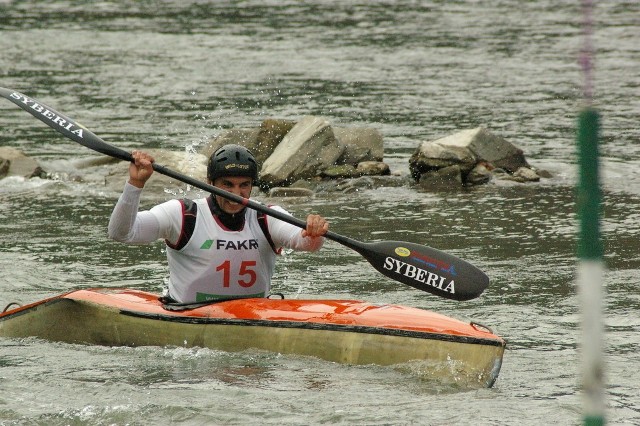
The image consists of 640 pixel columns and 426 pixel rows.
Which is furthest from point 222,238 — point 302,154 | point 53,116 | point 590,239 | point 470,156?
point 470,156

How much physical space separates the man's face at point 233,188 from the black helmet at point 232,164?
32 mm

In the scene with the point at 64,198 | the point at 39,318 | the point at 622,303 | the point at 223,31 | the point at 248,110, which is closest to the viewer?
the point at 39,318

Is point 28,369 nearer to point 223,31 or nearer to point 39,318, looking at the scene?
point 39,318

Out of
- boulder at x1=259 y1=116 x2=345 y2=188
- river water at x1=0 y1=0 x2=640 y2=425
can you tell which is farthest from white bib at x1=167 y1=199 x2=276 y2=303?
boulder at x1=259 y1=116 x2=345 y2=188

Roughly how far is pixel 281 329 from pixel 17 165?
7.52 m

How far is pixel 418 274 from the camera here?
7.04m

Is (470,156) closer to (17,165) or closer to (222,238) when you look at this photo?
(17,165)

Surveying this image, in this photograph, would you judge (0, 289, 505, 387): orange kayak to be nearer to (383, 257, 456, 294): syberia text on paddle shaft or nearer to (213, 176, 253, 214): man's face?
(383, 257, 456, 294): syberia text on paddle shaft

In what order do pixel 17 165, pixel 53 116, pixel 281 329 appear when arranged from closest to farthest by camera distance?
1. pixel 281 329
2. pixel 53 116
3. pixel 17 165

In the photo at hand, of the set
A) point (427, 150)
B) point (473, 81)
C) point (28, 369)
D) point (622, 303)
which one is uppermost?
point (473, 81)

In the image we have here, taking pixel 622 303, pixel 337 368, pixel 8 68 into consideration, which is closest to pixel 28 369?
pixel 337 368

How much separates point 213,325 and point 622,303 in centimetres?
303

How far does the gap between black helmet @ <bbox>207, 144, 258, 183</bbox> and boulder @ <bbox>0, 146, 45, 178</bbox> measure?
666cm

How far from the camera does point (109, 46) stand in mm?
22688
